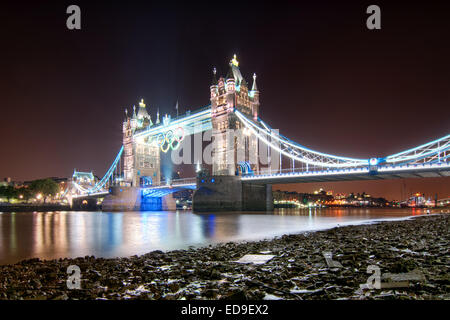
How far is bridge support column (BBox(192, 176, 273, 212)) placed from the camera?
136 feet

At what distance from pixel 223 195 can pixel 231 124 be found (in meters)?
10.8

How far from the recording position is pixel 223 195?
41719mm

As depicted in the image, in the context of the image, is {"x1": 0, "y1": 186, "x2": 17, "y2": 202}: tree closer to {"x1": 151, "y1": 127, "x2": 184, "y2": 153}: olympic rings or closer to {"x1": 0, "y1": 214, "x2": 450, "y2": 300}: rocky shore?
{"x1": 151, "y1": 127, "x2": 184, "y2": 153}: olympic rings

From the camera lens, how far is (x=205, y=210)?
41.5 m

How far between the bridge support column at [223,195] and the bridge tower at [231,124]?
219 cm

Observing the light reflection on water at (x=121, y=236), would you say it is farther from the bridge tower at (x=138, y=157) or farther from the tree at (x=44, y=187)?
the tree at (x=44, y=187)

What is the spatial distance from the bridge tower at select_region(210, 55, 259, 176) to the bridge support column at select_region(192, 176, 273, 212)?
2195 mm

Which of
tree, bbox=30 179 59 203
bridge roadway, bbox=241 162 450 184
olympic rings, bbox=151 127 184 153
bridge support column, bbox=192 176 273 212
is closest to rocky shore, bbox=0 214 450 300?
bridge roadway, bbox=241 162 450 184

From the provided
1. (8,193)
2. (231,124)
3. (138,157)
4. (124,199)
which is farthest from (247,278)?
(8,193)

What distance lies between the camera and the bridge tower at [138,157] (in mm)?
69438

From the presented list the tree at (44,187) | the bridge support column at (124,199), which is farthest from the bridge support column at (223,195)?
the tree at (44,187)
